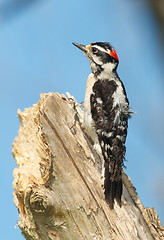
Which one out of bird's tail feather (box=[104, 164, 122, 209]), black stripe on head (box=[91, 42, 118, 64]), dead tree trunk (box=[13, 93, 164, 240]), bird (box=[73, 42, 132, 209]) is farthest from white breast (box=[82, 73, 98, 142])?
bird's tail feather (box=[104, 164, 122, 209])

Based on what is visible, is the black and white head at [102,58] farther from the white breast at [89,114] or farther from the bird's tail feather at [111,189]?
the bird's tail feather at [111,189]

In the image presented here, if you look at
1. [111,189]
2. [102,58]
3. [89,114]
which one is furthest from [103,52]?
[111,189]

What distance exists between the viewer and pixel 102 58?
553 centimetres

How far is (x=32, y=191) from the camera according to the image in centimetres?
338

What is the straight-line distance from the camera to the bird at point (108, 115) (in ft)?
14.2

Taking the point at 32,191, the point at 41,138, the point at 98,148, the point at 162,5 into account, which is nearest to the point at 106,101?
the point at 98,148

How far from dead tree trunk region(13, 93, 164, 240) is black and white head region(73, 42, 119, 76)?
1.21 meters

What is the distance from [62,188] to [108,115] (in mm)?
1526

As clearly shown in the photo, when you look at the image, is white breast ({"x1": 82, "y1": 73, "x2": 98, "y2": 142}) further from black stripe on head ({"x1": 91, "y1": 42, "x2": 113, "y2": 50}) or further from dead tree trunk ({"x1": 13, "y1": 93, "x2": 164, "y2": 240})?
black stripe on head ({"x1": 91, "y1": 42, "x2": 113, "y2": 50})

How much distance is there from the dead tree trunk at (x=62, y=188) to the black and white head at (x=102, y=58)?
121 cm

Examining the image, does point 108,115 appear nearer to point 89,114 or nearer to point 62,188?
point 89,114

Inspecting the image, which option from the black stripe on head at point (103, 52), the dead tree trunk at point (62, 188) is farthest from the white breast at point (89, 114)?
the black stripe on head at point (103, 52)

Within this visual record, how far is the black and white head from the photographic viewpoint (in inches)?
215

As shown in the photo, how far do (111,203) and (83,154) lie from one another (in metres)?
0.68
